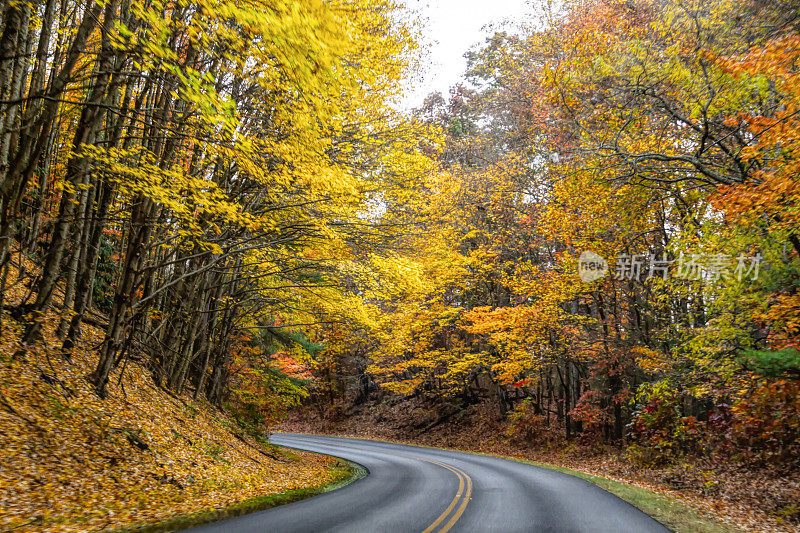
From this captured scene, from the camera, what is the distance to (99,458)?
7.47 m

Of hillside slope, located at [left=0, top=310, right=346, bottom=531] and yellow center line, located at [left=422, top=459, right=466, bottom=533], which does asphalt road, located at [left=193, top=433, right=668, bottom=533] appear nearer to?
yellow center line, located at [left=422, top=459, right=466, bottom=533]

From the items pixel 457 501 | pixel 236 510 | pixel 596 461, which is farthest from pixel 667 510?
pixel 596 461

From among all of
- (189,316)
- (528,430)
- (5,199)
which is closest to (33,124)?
(5,199)

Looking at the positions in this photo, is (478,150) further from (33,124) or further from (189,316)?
(33,124)

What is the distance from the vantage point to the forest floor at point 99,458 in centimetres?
596

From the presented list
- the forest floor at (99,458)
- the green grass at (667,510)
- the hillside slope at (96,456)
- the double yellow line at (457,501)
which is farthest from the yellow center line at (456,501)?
the hillside slope at (96,456)

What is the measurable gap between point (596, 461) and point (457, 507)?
11.6m

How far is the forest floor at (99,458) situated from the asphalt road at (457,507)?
1.13m

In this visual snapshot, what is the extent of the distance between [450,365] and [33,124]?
1956 cm

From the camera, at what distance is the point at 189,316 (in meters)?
14.6

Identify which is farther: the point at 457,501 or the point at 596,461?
the point at 596,461

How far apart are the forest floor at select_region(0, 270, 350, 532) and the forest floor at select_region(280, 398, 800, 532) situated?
8.44 metres

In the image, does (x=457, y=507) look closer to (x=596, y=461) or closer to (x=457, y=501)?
(x=457, y=501)

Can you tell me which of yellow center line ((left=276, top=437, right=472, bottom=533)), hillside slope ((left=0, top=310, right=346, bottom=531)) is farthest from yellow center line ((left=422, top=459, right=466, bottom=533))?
hillside slope ((left=0, top=310, right=346, bottom=531))
